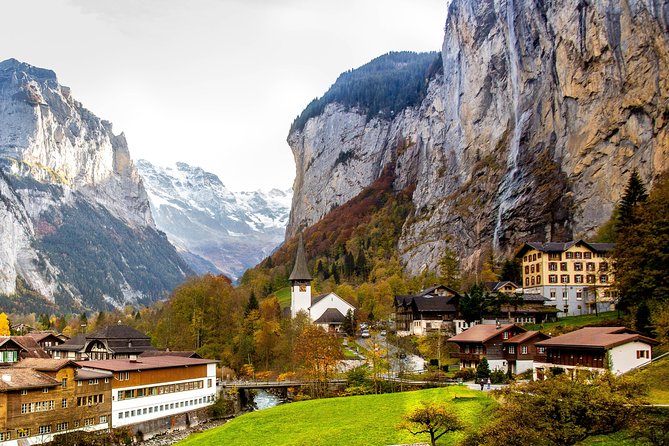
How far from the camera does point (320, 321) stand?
359 feet

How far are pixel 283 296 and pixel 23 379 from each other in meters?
98.7

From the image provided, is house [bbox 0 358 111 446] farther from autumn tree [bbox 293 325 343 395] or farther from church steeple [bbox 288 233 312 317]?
church steeple [bbox 288 233 312 317]

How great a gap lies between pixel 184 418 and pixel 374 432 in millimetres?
30993

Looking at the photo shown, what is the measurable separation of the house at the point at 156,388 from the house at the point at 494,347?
27626 mm

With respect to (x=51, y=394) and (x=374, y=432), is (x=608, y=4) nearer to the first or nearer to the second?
(x=374, y=432)

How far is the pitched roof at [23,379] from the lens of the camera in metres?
52.5

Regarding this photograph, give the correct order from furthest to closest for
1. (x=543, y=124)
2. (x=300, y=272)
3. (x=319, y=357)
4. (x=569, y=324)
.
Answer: (x=543, y=124), (x=300, y=272), (x=569, y=324), (x=319, y=357)

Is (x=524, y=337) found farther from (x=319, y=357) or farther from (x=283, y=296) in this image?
(x=283, y=296)

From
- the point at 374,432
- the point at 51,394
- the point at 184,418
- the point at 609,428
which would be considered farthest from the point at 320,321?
the point at 609,428

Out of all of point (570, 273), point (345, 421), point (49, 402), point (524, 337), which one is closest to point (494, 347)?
point (524, 337)

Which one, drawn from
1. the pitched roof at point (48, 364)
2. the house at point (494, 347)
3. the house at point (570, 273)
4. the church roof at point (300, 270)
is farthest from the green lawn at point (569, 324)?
the church roof at point (300, 270)

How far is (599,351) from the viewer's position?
50031 mm

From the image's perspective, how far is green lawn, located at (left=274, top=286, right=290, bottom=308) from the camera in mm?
139975

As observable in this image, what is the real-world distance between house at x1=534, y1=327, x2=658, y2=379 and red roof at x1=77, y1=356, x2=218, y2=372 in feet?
117
